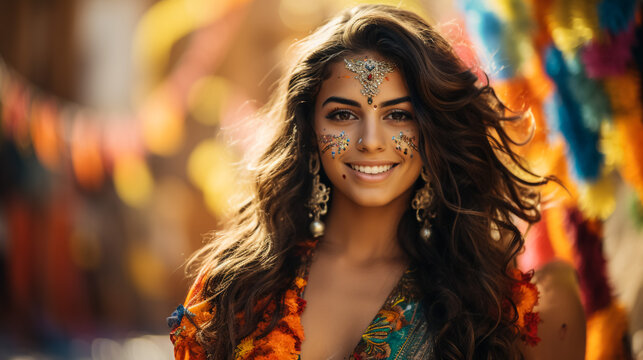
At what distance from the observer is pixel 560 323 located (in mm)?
1989

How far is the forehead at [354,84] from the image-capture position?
6.60ft

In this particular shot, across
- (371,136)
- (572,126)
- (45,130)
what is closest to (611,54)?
(572,126)

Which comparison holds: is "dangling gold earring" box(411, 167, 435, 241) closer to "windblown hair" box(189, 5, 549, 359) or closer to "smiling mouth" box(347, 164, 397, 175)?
"windblown hair" box(189, 5, 549, 359)

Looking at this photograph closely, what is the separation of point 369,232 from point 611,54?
0.93 meters

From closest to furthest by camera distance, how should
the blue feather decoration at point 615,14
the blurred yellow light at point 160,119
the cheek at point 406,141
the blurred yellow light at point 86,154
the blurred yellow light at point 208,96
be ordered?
1. the blue feather decoration at point 615,14
2. the cheek at point 406,141
3. the blurred yellow light at point 86,154
4. the blurred yellow light at point 160,119
5. the blurred yellow light at point 208,96

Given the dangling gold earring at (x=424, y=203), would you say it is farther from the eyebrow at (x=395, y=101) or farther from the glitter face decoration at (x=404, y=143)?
the eyebrow at (x=395, y=101)

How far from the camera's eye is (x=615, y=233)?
7.14 feet

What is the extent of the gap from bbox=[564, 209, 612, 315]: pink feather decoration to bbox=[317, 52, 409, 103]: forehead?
2.54ft

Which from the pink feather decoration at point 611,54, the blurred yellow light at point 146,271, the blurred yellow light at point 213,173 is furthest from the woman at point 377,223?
the blurred yellow light at point 146,271

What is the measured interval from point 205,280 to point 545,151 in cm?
128

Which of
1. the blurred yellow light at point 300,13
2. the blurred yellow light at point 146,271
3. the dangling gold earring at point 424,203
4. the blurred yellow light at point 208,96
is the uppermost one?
the blurred yellow light at point 300,13

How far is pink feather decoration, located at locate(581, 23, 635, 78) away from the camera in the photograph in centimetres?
195

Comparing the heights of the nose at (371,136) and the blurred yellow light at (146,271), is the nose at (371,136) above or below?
above

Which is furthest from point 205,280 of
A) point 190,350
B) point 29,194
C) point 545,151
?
point 29,194
